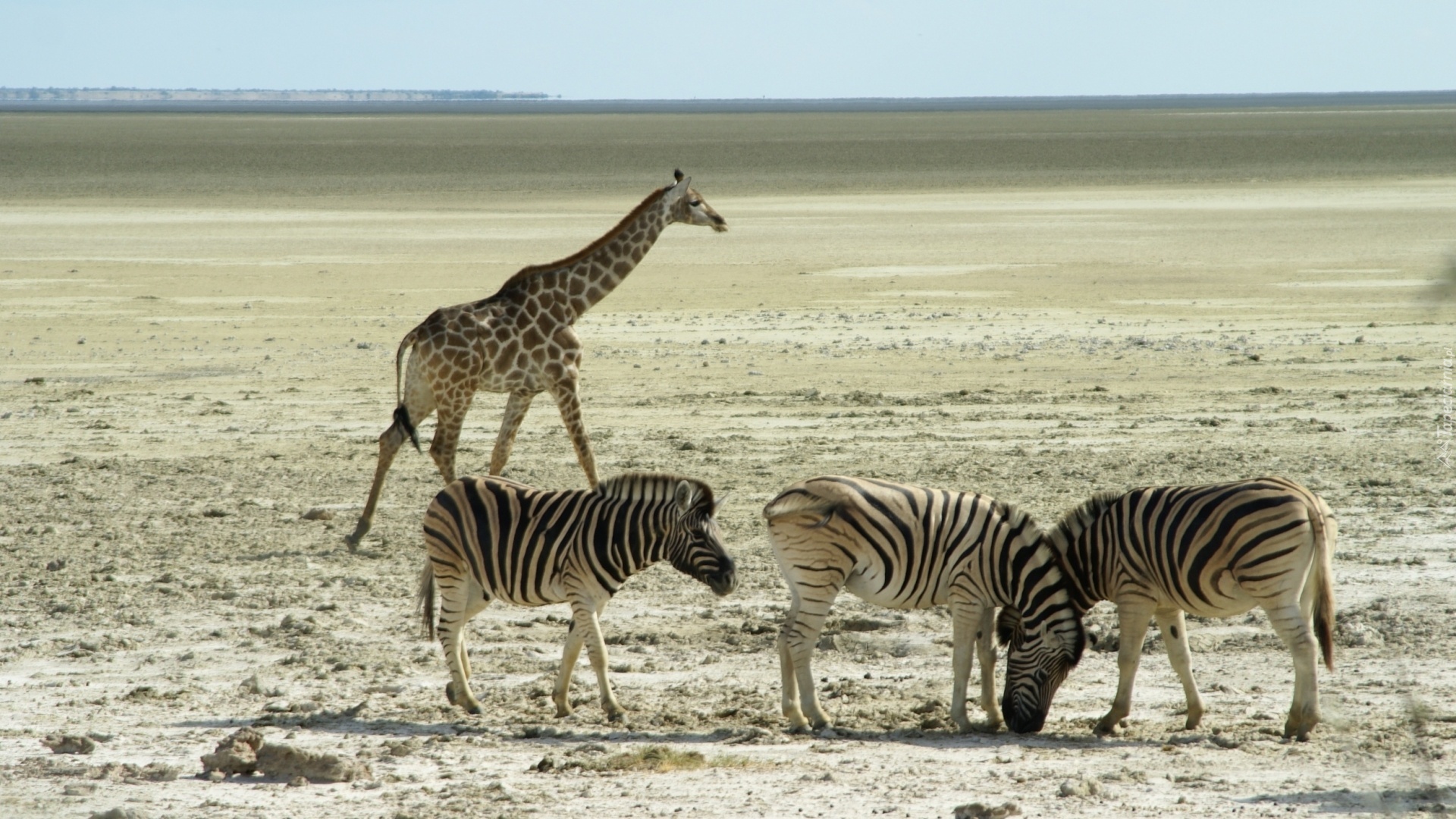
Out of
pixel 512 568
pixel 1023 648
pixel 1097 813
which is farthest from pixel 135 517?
pixel 1097 813

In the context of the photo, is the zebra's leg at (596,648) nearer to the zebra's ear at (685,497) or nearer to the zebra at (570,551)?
the zebra at (570,551)

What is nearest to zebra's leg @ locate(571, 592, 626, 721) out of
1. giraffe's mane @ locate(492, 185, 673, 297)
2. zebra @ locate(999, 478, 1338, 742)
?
zebra @ locate(999, 478, 1338, 742)

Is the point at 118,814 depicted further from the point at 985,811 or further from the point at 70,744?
the point at 985,811

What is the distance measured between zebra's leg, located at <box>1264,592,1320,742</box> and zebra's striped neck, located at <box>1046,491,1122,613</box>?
0.81 metres

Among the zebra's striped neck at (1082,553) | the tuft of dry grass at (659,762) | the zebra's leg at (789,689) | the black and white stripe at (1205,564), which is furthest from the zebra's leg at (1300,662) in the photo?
the tuft of dry grass at (659,762)

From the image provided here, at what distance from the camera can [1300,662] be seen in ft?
21.1

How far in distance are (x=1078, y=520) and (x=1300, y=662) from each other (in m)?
1.16

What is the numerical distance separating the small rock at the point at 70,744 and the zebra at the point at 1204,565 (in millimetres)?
4060

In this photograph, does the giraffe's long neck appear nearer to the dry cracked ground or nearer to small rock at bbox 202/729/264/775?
the dry cracked ground

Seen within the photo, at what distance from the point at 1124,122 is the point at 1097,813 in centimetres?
11665

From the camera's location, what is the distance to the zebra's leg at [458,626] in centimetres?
699

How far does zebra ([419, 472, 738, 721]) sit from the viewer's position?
6.94 meters

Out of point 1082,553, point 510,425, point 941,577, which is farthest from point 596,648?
point 510,425

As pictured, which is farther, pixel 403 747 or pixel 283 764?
pixel 403 747
